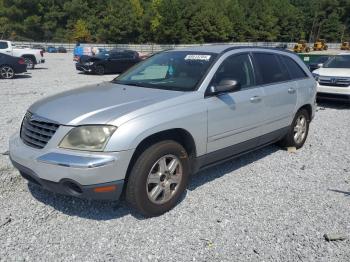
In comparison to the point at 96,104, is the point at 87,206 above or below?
below

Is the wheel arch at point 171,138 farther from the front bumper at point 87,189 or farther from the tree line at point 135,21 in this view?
the tree line at point 135,21

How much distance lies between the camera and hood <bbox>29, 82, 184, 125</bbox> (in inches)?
133

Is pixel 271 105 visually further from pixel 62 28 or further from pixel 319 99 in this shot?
pixel 62 28

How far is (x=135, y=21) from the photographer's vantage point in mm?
80750

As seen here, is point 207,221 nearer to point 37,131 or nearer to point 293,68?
point 37,131

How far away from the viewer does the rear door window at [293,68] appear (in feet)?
18.8

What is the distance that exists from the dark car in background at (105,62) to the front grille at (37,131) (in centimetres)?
1665

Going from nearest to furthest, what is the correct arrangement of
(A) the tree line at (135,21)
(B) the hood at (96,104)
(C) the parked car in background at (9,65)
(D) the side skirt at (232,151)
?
(B) the hood at (96,104) < (D) the side skirt at (232,151) < (C) the parked car in background at (9,65) < (A) the tree line at (135,21)

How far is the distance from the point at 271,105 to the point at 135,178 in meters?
2.47

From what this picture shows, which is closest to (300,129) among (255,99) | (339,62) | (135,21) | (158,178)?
(255,99)

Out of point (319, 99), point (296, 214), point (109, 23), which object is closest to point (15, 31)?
point (109, 23)

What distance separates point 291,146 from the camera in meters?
6.06

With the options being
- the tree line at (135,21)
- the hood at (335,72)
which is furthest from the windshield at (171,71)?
the tree line at (135,21)

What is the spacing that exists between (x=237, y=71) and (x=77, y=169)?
2.44 metres
